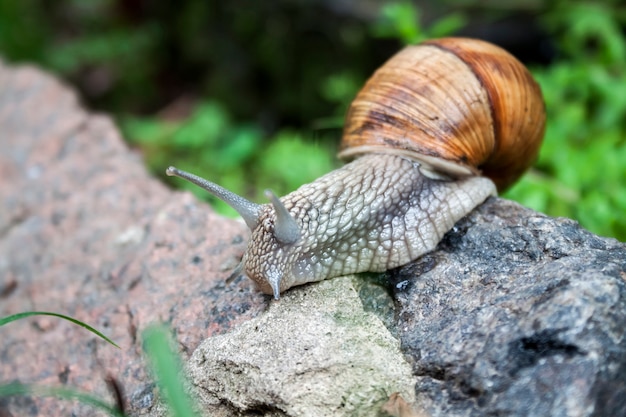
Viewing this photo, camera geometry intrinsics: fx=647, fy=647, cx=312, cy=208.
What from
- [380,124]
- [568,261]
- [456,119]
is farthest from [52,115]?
[568,261]

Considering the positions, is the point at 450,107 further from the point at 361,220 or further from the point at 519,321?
the point at 519,321

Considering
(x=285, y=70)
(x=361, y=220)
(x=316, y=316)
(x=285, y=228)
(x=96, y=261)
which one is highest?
(x=285, y=70)

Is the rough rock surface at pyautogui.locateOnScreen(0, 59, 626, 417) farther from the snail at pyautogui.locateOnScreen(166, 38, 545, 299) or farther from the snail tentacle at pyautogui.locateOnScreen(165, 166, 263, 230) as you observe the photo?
the snail tentacle at pyautogui.locateOnScreen(165, 166, 263, 230)

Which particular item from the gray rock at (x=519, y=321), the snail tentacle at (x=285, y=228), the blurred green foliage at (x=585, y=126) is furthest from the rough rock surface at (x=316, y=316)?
the blurred green foliage at (x=585, y=126)

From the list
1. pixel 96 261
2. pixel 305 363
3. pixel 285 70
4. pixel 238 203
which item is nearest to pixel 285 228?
pixel 238 203

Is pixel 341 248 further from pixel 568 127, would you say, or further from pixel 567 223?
pixel 568 127

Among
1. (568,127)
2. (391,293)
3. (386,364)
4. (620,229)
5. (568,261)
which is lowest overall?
(386,364)
